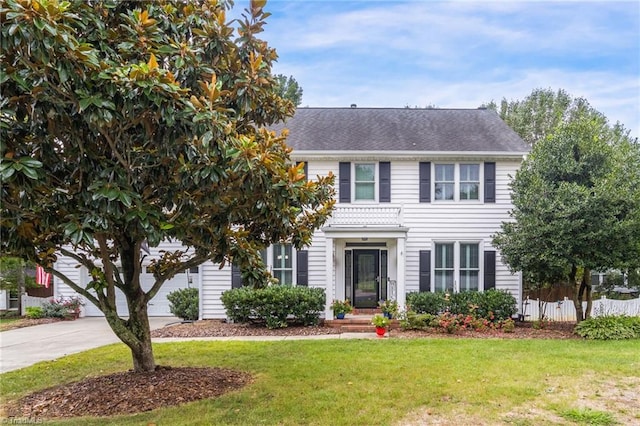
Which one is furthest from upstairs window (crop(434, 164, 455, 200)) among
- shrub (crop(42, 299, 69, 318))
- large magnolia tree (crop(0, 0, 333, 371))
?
shrub (crop(42, 299, 69, 318))

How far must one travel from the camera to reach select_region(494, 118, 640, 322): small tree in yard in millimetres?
10766

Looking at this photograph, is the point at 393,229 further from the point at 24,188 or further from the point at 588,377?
the point at 24,188

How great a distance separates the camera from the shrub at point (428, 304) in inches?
521

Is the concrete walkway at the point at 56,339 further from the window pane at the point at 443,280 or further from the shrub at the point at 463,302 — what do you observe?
the window pane at the point at 443,280

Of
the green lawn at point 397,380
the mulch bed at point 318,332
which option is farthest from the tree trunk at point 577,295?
the green lawn at point 397,380

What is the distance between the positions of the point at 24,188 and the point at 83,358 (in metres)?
6.12

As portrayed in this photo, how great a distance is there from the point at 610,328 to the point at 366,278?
6830mm

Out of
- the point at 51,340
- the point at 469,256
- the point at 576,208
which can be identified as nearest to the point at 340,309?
the point at 469,256

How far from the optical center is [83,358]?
8.98 m

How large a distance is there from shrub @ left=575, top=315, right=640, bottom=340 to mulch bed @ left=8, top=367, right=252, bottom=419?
859cm

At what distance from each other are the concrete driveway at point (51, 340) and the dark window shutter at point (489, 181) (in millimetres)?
11268

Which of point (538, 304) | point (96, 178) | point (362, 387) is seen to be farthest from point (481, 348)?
point (96, 178)

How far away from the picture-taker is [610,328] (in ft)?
35.2

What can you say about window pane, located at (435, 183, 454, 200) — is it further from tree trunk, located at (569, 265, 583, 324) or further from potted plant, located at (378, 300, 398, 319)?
tree trunk, located at (569, 265, 583, 324)
